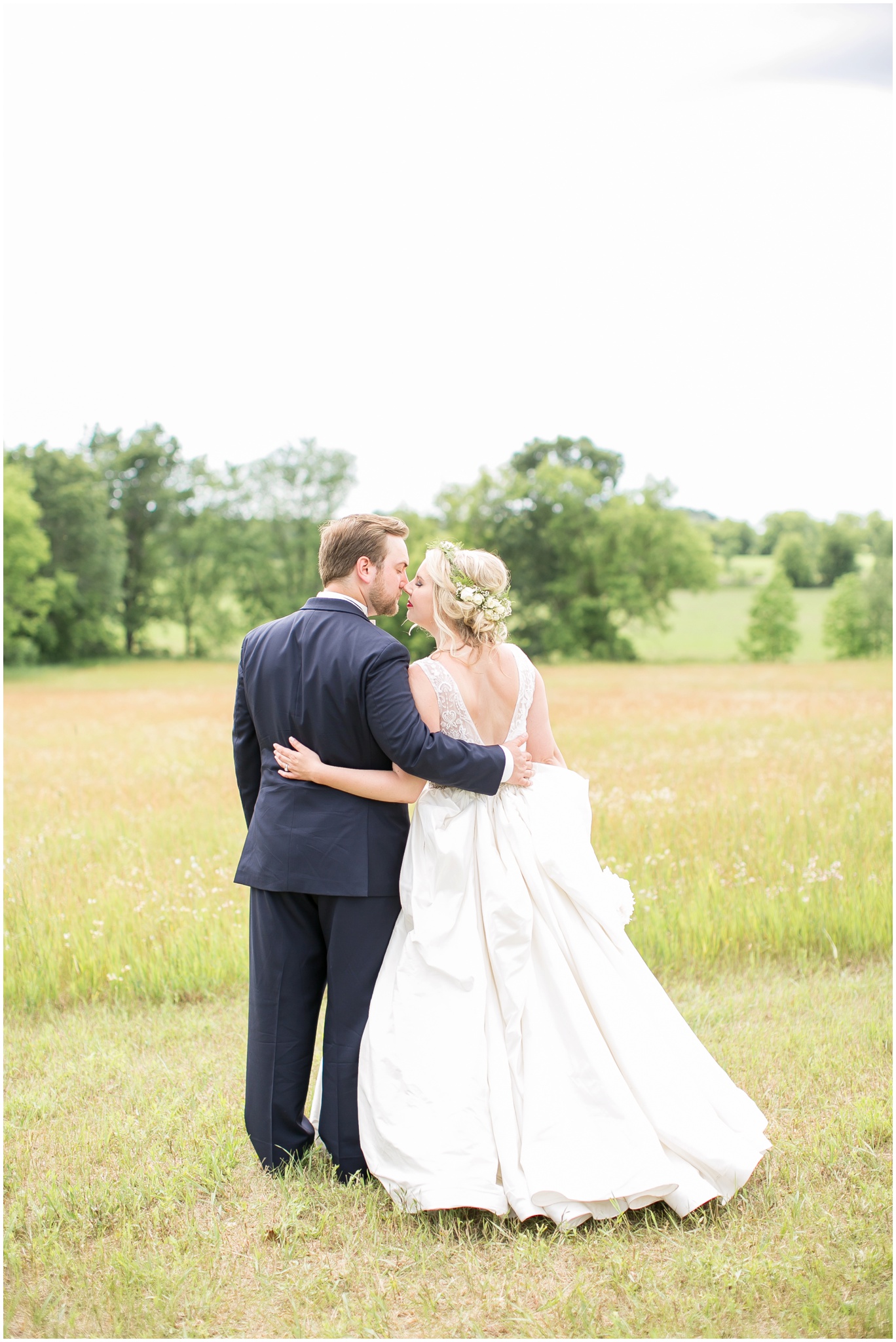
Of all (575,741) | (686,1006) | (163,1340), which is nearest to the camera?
(163,1340)

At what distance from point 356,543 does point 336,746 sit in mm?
824

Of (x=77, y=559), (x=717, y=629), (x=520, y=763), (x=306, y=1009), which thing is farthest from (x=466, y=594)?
(x=717, y=629)

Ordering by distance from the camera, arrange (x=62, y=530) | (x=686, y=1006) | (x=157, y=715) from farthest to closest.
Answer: (x=62, y=530) < (x=157, y=715) < (x=686, y=1006)

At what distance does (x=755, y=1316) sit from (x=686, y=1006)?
9.03ft

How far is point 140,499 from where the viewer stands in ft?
143

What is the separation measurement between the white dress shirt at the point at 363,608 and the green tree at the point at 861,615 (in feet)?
127

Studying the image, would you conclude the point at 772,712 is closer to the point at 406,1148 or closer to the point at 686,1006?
the point at 686,1006

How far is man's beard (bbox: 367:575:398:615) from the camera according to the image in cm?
389

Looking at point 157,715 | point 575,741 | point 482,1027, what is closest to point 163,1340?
point 482,1027

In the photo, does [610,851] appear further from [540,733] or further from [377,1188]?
[377,1188]

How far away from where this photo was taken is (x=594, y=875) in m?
3.88

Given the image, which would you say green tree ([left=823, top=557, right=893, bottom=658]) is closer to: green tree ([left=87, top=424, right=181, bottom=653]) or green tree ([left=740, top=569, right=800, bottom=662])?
green tree ([left=740, top=569, right=800, bottom=662])

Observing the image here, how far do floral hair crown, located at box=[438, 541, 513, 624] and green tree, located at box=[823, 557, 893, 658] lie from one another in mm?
38854

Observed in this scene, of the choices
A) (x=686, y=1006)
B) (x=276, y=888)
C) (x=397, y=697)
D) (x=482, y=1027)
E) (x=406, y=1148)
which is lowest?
(x=686, y=1006)
